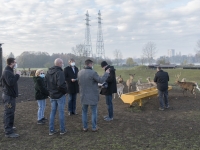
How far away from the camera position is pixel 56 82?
568cm

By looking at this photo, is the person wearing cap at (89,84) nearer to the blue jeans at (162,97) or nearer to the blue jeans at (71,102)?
the blue jeans at (71,102)

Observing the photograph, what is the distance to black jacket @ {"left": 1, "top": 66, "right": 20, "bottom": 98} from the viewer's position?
213 inches

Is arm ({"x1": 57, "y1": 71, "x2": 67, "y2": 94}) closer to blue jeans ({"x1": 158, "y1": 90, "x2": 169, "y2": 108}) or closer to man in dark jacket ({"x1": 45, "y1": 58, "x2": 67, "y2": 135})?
man in dark jacket ({"x1": 45, "y1": 58, "x2": 67, "y2": 135})

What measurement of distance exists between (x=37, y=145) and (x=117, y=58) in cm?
6839

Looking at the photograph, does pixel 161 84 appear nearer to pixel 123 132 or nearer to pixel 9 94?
pixel 123 132

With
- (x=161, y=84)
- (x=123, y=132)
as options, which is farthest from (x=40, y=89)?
(x=161, y=84)

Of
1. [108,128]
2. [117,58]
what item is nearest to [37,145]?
[108,128]

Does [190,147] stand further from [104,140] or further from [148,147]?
[104,140]

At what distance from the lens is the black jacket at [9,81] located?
5418 mm

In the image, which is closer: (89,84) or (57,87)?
(57,87)

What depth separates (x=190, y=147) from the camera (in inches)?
192

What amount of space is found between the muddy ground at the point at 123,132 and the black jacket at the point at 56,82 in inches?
43.2

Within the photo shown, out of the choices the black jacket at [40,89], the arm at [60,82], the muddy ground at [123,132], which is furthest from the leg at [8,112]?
the arm at [60,82]

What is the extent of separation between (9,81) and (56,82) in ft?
3.68
